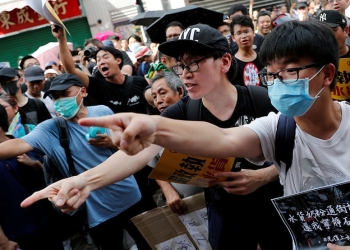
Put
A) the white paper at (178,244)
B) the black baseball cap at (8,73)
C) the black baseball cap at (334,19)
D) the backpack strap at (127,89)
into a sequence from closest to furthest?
the white paper at (178,244), the black baseball cap at (334,19), the backpack strap at (127,89), the black baseball cap at (8,73)

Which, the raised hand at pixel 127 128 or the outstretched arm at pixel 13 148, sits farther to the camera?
the outstretched arm at pixel 13 148

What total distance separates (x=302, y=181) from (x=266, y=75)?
47 cm

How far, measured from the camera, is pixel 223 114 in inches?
101

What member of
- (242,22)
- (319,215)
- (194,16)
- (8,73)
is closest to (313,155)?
(319,215)

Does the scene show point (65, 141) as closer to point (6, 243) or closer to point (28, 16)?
point (6, 243)

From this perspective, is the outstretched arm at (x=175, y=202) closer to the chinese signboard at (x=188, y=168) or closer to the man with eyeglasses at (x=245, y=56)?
the chinese signboard at (x=188, y=168)

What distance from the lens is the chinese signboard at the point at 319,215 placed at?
67.2 inches

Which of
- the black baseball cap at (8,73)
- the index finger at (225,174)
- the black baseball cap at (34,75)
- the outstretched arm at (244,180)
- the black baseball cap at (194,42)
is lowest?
the outstretched arm at (244,180)

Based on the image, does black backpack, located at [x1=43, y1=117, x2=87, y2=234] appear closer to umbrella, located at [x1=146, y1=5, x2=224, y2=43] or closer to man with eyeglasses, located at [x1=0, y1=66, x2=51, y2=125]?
man with eyeglasses, located at [x1=0, y1=66, x2=51, y2=125]

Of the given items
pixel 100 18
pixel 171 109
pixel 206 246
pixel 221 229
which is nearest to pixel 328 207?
pixel 221 229

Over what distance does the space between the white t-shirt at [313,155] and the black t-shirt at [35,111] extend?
3.56 meters

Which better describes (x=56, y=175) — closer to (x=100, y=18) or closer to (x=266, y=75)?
(x=266, y=75)

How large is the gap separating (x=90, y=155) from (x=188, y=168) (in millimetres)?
1501

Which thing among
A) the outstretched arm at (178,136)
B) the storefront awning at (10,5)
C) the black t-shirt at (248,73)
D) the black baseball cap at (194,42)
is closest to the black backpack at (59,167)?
the black baseball cap at (194,42)
